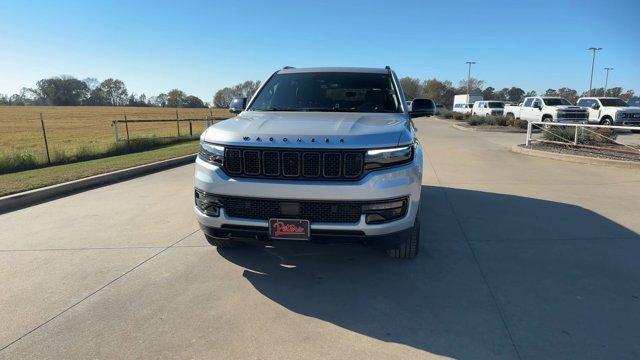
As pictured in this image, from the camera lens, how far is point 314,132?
3.70 meters

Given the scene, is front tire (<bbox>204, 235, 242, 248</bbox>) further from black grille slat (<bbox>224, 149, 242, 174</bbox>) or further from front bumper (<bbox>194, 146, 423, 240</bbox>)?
black grille slat (<bbox>224, 149, 242, 174</bbox>)

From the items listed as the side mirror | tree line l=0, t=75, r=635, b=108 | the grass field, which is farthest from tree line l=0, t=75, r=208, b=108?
the side mirror

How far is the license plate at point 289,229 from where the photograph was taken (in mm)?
3596

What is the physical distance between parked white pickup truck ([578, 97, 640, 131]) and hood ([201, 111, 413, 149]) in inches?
976

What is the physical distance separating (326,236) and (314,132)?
0.85 m

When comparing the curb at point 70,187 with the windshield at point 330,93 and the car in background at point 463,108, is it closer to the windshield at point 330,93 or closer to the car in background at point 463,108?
the windshield at point 330,93

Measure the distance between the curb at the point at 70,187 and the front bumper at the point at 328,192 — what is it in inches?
195

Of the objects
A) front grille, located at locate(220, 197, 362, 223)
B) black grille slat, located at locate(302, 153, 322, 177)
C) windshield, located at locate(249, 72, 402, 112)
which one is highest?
windshield, located at locate(249, 72, 402, 112)

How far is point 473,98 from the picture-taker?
172 ft

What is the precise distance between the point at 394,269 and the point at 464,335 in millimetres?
1243

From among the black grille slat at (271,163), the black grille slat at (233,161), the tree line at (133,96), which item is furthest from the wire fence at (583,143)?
the tree line at (133,96)

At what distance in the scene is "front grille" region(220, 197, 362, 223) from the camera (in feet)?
11.7

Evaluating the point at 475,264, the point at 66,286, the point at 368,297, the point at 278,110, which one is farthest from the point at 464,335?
the point at 66,286

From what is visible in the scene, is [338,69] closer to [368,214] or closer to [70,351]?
[368,214]
